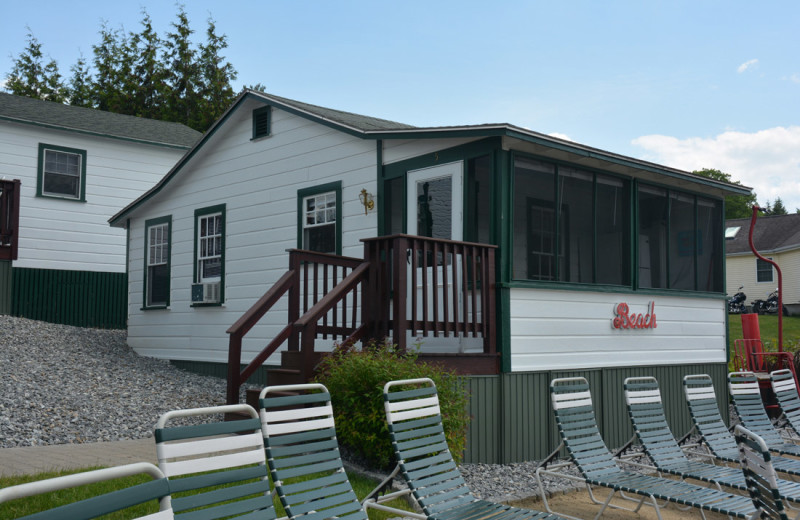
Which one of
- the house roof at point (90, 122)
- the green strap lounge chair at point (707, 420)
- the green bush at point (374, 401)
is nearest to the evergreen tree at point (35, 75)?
the house roof at point (90, 122)

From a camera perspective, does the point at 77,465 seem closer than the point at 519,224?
Yes

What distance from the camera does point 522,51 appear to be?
51.8 ft

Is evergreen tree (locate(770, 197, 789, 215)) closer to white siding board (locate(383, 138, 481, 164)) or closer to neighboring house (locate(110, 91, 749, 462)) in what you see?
neighboring house (locate(110, 91, 749, 462))

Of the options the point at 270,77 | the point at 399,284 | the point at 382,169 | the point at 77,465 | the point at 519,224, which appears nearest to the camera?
the point at 77,465

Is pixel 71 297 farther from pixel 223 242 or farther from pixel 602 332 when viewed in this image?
pixel 602 332

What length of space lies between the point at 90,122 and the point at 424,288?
13.8m

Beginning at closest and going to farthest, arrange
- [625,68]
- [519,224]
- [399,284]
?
[399,284], [519,224], [625,68]

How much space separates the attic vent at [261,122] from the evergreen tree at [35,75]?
81.4 feet

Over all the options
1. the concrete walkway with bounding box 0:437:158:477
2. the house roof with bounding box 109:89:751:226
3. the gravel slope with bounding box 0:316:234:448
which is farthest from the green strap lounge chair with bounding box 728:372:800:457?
the gravel slope with bounding box 0:316:234:448

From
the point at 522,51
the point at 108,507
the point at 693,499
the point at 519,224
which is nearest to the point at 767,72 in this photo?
the point at 522,51

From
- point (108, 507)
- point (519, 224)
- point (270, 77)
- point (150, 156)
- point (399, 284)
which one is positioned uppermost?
point (270, 77)

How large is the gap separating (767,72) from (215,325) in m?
15.2

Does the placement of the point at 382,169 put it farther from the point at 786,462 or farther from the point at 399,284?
the point at 786,462

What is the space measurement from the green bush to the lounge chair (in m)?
0.88
